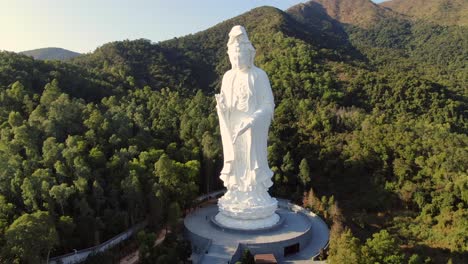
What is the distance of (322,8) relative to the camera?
108 meters

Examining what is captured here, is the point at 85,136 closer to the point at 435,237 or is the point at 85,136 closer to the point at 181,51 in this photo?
the point at 435,237

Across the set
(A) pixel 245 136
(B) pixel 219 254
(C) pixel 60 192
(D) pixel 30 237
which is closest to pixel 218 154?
(A) pixel 245 136

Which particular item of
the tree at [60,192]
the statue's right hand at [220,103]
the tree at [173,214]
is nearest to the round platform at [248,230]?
the tree at [173,214]

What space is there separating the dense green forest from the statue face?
4.50m

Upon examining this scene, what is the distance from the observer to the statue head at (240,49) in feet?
50.9

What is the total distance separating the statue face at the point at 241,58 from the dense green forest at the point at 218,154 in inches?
177

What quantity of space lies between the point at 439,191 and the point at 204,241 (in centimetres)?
1314

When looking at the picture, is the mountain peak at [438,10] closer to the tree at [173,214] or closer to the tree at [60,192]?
the tree at [173,214]

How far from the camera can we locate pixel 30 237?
1142 centimetres

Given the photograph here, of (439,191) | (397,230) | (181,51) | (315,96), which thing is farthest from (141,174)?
(181,51)

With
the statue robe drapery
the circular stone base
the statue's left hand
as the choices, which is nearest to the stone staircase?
the circular stone base

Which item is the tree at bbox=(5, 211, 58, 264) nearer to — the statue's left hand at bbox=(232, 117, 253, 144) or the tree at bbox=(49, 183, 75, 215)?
the tree at bbox=(49, 183, 75, 215)

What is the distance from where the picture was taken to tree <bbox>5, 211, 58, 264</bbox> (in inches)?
446

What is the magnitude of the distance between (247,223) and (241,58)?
566 cm
